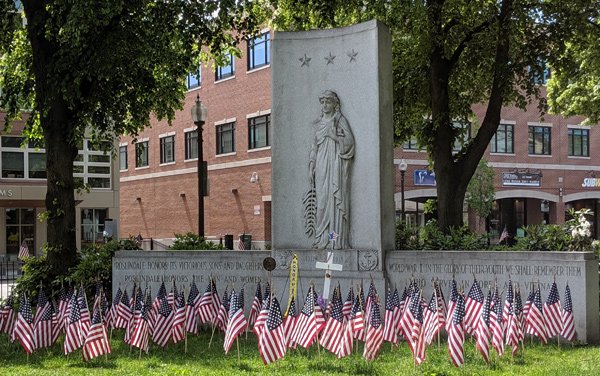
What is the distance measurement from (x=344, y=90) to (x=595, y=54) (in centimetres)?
1230

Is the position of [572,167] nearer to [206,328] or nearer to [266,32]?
[266,32]

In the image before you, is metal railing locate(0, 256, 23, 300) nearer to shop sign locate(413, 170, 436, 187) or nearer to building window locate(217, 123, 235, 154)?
building window locate(217, 123, 235, 154)

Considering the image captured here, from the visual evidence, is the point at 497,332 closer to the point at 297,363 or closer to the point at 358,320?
the point at 358,320

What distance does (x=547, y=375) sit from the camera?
9539 millimetres

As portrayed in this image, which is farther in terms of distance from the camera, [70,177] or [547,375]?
[70,177]

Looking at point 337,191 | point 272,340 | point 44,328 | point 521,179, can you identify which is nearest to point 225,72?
point 521,179

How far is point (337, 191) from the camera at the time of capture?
567 inches

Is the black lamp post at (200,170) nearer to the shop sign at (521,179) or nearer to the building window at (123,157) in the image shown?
the shop sign at (521,179)

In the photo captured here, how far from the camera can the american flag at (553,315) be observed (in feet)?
39.4

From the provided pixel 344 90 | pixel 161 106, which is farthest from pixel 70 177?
pixel 344 90

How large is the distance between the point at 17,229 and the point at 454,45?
31.6 metres

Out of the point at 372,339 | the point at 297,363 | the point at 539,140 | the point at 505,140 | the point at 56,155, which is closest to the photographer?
the point at 372,339

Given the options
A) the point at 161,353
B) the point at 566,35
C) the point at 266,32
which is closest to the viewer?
the point at 161,353

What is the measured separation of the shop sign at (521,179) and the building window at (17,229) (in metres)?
29.4
